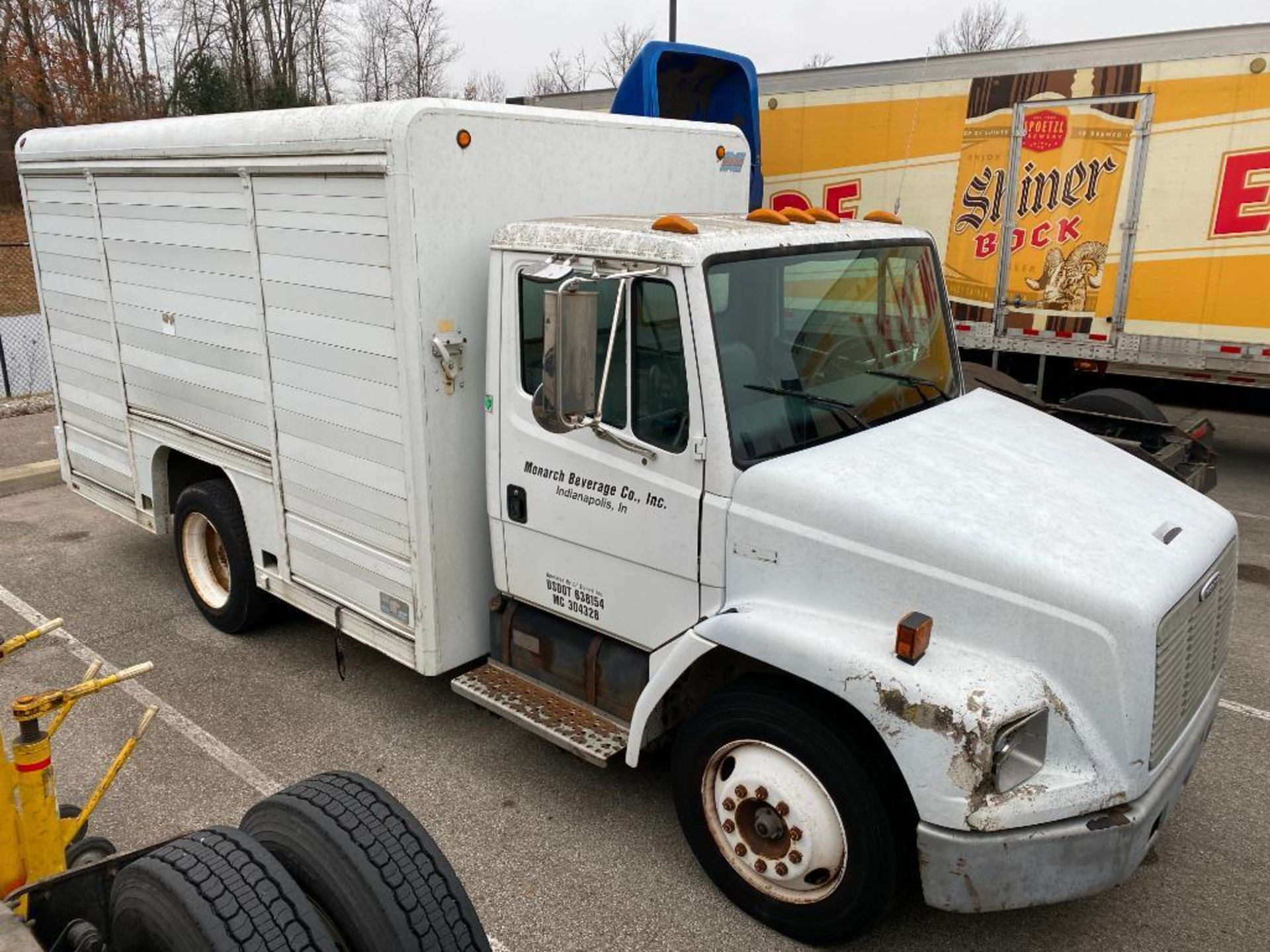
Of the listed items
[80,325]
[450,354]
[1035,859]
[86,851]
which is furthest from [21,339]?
[1035,859]

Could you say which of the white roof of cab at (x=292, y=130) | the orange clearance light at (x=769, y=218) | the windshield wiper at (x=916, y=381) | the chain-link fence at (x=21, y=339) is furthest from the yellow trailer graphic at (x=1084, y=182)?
the chain-link fence at (x=21, y=339)

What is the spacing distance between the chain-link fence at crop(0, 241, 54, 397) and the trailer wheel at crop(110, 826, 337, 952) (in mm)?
5596

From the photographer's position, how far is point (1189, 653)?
3.13 meters

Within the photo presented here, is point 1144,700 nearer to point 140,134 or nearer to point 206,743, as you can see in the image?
point 206,743

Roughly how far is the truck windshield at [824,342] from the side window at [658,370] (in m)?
0.16

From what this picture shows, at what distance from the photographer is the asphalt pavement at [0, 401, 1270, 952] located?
3498mm

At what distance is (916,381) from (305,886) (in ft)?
9.43

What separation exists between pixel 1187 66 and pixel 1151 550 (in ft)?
22.9

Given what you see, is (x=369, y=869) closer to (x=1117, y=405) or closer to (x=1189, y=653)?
(x=1189, y=653)

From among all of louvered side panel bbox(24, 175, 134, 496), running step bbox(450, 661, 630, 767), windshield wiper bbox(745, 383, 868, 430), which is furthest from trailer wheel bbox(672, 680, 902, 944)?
louvered side panel bbox(24, 175, 134, 496)

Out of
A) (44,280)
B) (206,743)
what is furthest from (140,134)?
(206,743)

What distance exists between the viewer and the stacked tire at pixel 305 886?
2209 mm

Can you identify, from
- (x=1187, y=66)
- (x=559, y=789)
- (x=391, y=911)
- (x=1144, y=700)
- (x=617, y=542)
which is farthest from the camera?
(x=1187, y=66)

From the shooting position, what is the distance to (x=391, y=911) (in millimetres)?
2449
